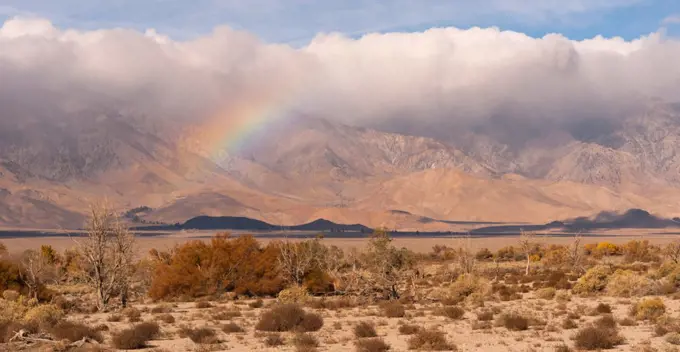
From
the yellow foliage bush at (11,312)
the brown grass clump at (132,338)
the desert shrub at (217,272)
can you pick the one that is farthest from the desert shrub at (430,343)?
the desert shrub at (217,272)

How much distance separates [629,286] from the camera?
44.4 meters

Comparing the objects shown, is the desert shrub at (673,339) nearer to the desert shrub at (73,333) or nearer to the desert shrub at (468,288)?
the desert shrub at (73,333)

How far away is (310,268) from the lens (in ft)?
183

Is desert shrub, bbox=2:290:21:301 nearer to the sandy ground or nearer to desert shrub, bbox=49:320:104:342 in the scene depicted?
the sandy ground

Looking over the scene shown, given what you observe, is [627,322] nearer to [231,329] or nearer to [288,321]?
[288,321]

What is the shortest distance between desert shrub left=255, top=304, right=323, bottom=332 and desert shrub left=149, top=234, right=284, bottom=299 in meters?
21.9

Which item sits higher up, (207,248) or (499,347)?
(207,248)

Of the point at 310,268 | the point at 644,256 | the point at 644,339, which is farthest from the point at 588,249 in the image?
the point at 644,339

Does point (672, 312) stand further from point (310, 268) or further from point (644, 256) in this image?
point (644, 256)

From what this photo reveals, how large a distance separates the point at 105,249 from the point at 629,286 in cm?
3143

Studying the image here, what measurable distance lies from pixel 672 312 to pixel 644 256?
187 feet

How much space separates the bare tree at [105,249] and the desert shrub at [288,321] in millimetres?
12763

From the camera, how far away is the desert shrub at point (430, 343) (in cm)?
2444

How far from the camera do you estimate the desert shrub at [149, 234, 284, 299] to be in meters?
50.8
